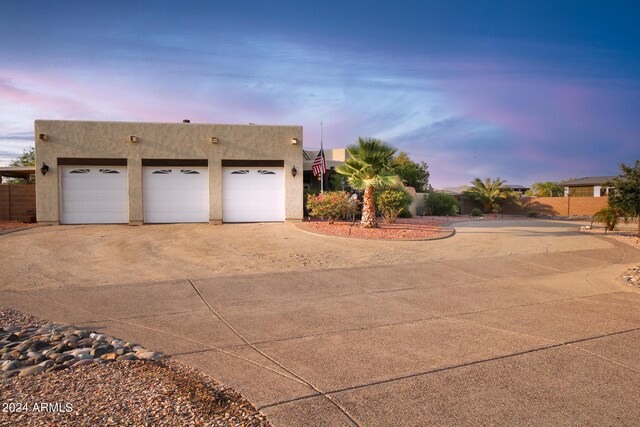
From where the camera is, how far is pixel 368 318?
690 cm

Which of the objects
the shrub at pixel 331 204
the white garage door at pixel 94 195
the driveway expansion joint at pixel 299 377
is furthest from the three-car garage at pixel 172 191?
the driveway expansion joint at pixel 299 377

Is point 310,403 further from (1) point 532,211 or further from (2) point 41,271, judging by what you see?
(1) point 532,211

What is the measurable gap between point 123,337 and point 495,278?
321 inches

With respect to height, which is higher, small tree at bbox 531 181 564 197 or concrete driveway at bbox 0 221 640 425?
small tree at bbox 531 181 564 197

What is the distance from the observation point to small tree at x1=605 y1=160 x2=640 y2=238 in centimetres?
1628

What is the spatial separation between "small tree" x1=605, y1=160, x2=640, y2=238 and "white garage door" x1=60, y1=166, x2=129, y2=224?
19.8 meters

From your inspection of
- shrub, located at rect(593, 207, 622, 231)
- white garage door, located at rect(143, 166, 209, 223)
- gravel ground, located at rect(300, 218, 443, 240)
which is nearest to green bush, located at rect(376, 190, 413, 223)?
gravel ground, located at rect(300, 218, 443, 240)

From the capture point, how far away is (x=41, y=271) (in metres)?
10.1

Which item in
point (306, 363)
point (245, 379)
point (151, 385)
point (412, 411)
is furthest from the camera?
point (306, 363)

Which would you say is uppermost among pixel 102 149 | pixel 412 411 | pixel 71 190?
pixel 102 149

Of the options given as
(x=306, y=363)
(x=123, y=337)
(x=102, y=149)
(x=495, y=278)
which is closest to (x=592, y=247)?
(x=495, y=278)

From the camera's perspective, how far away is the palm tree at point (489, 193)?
Result: 36062 mm

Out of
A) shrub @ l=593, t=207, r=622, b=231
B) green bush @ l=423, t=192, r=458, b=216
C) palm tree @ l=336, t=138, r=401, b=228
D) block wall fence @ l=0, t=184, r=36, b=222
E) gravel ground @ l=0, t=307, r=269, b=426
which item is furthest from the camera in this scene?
green bush @ l=423, t=192, r=458, b=216

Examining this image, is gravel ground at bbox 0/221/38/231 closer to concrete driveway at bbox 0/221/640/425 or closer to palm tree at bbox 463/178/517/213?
concrete driveway at bbox 0/221/640/425
